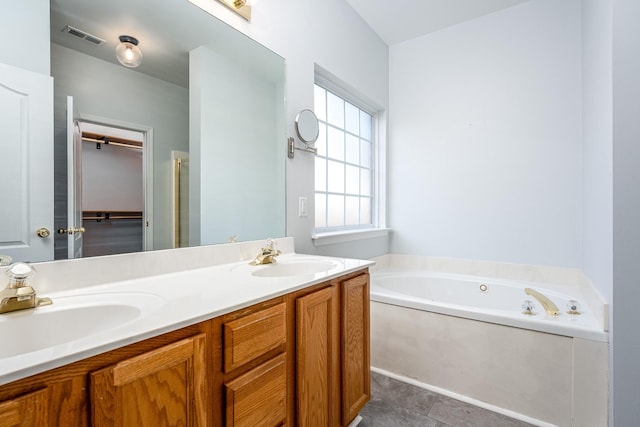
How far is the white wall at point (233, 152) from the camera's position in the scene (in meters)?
1.36

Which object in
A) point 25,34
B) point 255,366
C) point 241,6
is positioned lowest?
point 255,366

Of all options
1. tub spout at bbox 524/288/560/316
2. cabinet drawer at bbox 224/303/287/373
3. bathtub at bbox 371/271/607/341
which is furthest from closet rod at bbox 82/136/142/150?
tub spout at bbox 524/288/560/316

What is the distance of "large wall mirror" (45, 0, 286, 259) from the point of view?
3.23ft

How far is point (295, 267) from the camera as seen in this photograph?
154cm

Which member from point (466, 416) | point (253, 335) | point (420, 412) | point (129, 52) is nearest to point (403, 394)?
point (420, 412)

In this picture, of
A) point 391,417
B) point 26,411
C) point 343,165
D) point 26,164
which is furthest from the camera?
point 343,165

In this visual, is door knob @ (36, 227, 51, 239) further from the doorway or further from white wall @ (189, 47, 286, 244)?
white wall @ (189, 47, 286, 244)

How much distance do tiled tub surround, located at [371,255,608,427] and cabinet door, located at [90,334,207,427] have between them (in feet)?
4.91

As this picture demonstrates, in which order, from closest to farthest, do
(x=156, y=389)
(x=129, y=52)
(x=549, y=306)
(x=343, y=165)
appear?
(x=156, y=389) < (x=129, y=52) < (x=549, y=306) < (x=343, y=165)

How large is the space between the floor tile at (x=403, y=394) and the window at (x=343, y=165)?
1084mm

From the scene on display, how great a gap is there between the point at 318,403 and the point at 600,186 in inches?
72.1

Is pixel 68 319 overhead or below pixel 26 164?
below

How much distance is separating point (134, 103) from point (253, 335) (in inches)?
37.1

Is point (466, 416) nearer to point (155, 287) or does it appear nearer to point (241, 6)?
point (155, 287)
